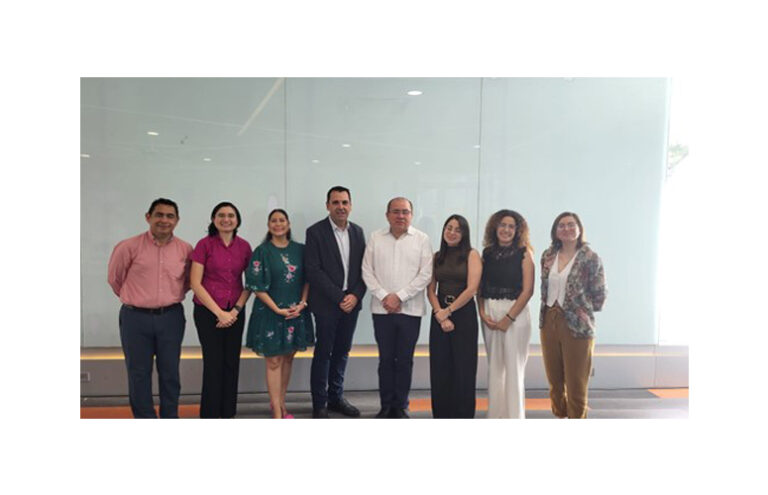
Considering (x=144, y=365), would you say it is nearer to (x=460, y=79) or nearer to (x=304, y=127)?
(x=304, y=127)

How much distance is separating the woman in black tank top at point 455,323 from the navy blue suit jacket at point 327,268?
582 mm

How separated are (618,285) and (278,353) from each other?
2878 mm

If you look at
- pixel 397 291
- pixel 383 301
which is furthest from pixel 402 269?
pixel 383 301

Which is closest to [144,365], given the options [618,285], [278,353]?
[278,353]

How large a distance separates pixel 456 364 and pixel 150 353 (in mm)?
2156

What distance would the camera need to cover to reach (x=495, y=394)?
4516mm

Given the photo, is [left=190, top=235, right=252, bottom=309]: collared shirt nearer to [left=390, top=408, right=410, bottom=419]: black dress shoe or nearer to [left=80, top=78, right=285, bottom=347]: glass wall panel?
[left=80, top=78, right=285, bottom=347]: glass wall panel

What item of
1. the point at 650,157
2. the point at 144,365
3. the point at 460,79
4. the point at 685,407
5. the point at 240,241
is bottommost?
the point at 685,407

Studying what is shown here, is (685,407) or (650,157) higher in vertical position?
(650,157)

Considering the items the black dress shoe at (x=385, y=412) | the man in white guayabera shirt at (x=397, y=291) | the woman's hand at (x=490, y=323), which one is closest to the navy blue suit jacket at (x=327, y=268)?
the man in white guayabera shirt at (x=397, y=291)

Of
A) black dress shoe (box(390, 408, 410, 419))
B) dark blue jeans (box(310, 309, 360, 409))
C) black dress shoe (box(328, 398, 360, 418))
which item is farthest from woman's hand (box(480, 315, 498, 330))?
black dress shoe (box(328, 398, 360, 418))

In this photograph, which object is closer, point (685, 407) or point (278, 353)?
point (278, 353)

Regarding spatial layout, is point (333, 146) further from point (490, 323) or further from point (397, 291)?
point (490, 323)

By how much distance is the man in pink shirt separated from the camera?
4.34 m
